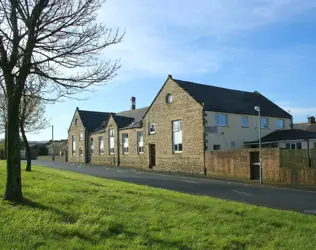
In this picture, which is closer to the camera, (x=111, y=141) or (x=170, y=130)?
(x=170, y=130)

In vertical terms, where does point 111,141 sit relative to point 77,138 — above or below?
below

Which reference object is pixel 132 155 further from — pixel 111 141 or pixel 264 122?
pixel 264 122

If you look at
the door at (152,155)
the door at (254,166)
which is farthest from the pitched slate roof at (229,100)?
the door at (152,155)

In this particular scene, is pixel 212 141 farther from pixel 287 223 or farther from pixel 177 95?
pixel 287 223

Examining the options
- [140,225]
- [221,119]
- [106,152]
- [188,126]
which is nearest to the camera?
[140,225]

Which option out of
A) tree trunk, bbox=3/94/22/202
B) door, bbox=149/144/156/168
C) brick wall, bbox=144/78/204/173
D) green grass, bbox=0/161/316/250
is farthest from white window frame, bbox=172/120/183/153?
tree trunk, bbox=3/94/22/202

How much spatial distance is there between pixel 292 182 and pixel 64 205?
17198mm

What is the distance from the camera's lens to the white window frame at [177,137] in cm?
3316

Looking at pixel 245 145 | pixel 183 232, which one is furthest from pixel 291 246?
pixel 245 145

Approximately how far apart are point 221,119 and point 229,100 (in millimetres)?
4299

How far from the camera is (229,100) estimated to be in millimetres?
35312

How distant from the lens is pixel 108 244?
5.73 m

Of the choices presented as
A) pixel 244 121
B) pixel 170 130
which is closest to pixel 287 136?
pixel 244 121

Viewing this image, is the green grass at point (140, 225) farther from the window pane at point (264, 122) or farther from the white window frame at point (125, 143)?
the white window frame at point (125, 143)
